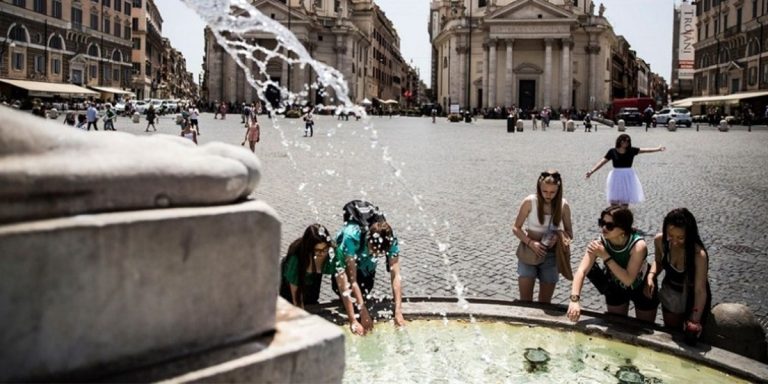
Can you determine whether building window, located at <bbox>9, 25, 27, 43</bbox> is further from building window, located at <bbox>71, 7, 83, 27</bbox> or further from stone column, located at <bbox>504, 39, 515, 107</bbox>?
stone column, located at <bbox>504, 39, 515, 107</bbox>

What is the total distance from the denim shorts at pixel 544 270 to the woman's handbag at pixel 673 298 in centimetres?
86

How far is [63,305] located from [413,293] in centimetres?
426

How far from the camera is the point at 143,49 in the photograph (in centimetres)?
8069

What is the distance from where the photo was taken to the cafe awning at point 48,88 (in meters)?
45.6

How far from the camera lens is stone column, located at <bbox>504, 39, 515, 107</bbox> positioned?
61688 millimetres

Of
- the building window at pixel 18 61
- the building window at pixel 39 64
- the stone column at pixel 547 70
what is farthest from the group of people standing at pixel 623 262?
the stone column at pixel 547 70

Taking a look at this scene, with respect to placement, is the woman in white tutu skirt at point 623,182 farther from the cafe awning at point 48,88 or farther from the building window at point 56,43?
the building window at point 56,43

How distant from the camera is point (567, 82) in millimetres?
61031

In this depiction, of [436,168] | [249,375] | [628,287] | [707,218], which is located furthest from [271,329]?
[436,168]

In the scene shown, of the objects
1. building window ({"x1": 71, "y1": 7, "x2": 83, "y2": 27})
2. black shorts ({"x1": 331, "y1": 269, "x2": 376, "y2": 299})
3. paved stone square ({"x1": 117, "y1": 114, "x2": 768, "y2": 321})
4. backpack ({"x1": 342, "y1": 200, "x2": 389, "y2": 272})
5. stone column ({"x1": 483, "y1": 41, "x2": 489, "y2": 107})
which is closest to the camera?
backpack ({"x1": 342, "y1": 200, "x2": 389, "y2": 272})

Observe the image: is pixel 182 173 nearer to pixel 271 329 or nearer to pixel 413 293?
pixel 271 329

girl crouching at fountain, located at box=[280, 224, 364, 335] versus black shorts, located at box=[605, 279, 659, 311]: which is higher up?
girl crouching at fountain, located at box=[280, 224, 364, 335]

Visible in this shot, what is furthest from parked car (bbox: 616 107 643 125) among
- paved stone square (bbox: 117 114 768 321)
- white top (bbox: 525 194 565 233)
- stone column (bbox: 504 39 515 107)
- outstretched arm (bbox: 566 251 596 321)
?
outstretched arm (bbox: 566 251 596 321)

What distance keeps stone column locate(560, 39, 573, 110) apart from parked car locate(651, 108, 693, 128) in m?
13.9
